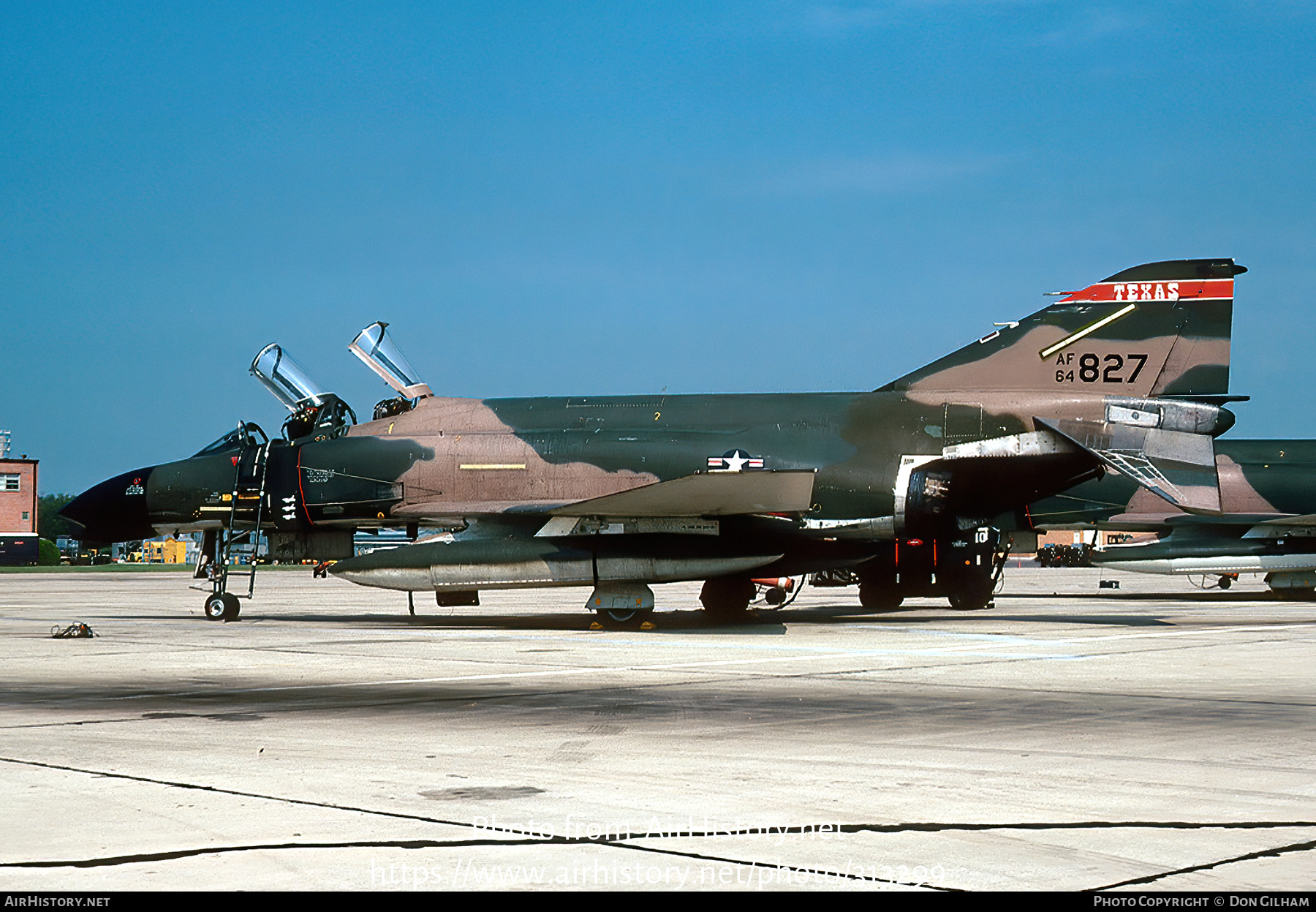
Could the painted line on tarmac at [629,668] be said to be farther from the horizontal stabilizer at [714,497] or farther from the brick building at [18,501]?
the brick building at [18,501]

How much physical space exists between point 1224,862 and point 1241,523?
24.3 metres

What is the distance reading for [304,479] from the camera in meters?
21.2

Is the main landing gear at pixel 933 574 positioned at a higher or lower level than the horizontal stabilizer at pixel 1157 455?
lower

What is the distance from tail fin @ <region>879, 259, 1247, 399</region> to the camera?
728 inches

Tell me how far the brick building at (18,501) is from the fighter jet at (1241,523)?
80407 millimetres

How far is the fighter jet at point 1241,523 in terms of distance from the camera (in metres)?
26.8

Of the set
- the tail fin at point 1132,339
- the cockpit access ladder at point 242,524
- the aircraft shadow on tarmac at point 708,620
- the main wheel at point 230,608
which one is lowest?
the aircraft shadow on tarmac at point 708,620

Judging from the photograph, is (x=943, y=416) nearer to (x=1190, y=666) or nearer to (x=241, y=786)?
(x=1190, y=666)

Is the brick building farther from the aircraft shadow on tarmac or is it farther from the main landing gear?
the main landing gear

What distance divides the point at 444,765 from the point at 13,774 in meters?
2.18

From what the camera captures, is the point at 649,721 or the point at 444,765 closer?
the point at 444,765

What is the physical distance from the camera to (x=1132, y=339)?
18.7 m

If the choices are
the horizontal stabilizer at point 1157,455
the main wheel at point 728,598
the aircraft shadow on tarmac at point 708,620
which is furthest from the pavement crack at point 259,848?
the main wheel at point 728,598
